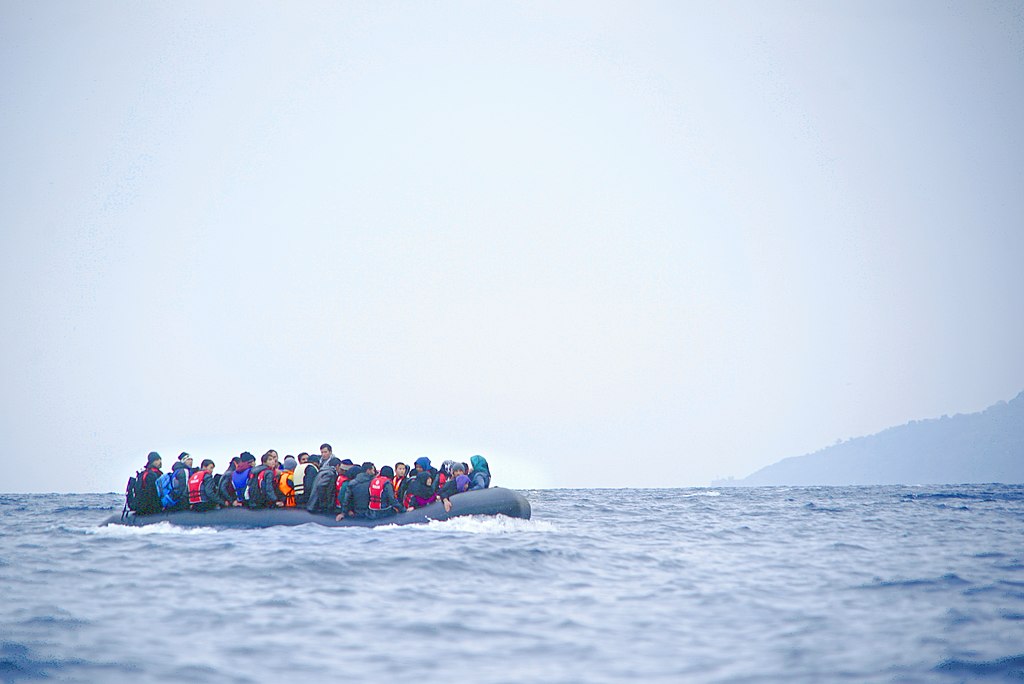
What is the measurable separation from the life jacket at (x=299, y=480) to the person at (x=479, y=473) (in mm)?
3870

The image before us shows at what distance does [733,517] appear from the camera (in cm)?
2681

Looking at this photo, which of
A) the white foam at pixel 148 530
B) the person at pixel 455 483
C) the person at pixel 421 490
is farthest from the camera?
the person at pixel 455 483

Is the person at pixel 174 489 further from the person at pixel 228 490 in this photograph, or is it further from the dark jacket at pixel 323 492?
the dark jacket at pixel 323 492

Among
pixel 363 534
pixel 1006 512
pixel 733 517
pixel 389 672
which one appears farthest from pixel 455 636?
pixel 1006 512

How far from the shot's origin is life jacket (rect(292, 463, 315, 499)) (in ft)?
65.3

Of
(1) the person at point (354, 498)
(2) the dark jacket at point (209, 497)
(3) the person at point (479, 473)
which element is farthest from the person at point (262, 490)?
(3) the person at point (479, 473)

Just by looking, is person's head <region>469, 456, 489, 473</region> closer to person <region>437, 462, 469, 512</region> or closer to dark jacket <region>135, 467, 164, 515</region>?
person <region>437, 462, 469, 512</region>

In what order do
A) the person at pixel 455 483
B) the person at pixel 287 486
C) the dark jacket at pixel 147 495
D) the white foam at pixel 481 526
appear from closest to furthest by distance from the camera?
1. the white foam at pixel 481 526
2. the person at pixel 287 486
3. the dark jacket at pixel 147 495
4. the person at pixel 455 483

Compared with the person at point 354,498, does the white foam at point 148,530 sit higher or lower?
lower

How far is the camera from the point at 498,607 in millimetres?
10773

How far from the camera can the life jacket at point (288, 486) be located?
65.7 ft

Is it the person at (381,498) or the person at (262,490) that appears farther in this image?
the person at (262,490)

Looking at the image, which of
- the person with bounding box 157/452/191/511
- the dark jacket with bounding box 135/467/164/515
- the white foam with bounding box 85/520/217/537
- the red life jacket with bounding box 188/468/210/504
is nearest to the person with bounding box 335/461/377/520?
the white foam with bounding box 85/520/217/537

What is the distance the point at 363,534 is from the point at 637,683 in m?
11.0
